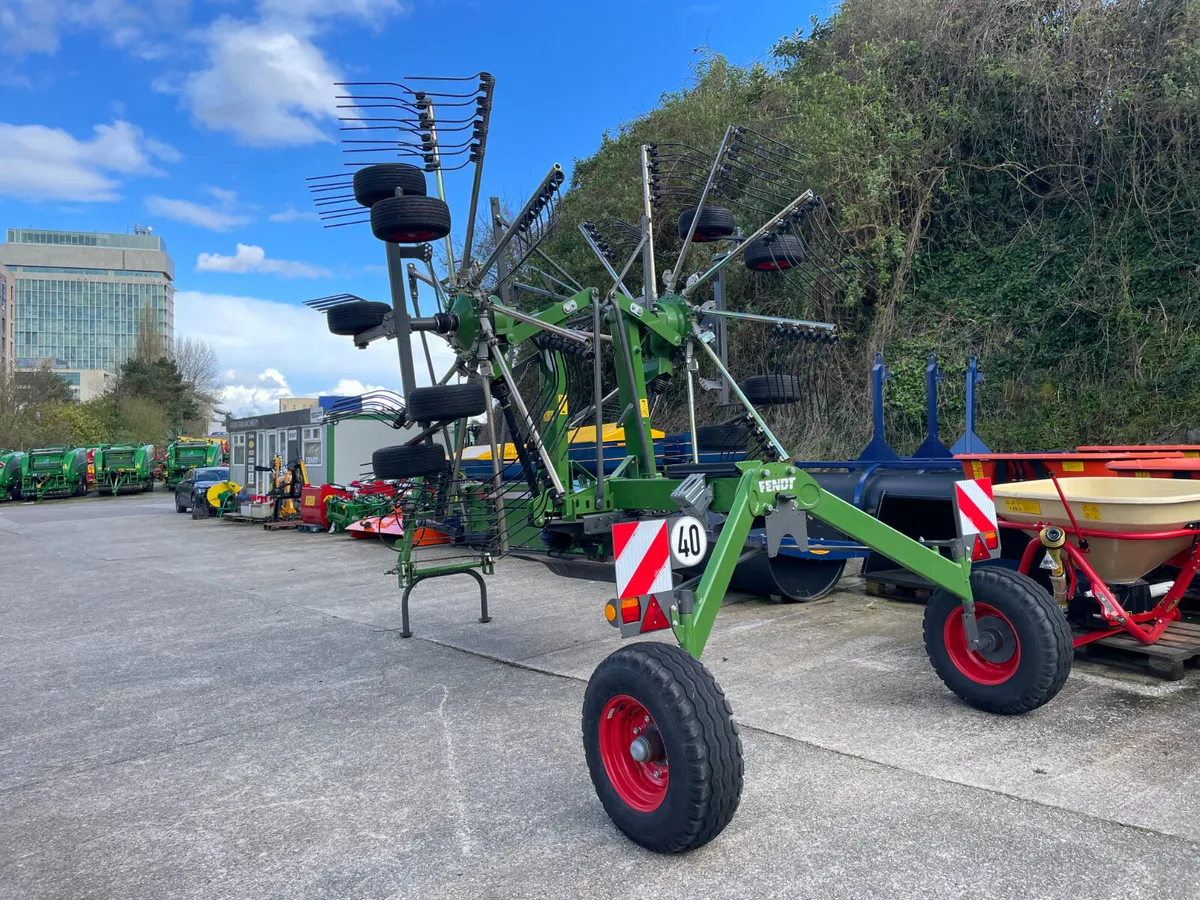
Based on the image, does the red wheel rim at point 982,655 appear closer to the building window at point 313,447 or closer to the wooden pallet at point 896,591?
the wooden pallet at point 896,591

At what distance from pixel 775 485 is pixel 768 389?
7.19 ft

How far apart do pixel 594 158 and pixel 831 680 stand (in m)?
19.1

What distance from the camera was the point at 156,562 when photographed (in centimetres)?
1255

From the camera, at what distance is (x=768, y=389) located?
Answer: 591cm

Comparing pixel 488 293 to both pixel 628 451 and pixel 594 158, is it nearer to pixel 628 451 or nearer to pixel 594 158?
pixel 628 451

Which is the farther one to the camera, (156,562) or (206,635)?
(156,562)

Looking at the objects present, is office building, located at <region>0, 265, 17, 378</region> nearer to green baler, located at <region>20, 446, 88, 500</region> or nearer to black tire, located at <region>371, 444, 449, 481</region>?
green baler, located at <region>20, 446, 88, 500</region>

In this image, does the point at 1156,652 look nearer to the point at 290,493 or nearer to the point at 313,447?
the point at 290,493

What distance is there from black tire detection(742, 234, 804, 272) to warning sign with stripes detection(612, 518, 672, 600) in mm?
3108

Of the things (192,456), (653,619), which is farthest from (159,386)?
(653,619)

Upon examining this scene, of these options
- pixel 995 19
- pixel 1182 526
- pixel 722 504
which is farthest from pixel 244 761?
pixel 995 19

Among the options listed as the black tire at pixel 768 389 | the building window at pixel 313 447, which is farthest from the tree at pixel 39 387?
the black tire at pixel 768 389

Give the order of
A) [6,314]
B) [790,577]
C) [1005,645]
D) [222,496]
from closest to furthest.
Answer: [1005,645] → [790,577] → [222,496] → [6,314]

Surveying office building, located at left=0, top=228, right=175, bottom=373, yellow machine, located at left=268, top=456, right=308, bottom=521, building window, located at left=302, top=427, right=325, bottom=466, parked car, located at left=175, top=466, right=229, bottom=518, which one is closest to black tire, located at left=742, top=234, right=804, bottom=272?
yellow machine, located at left=268, top=456, right=308, bottom=521
